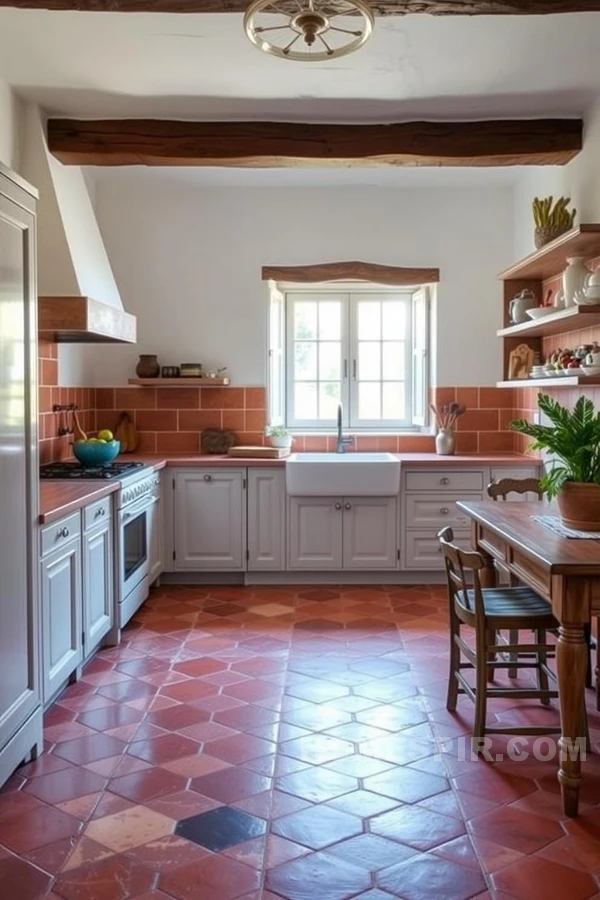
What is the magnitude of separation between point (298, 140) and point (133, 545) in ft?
7.67

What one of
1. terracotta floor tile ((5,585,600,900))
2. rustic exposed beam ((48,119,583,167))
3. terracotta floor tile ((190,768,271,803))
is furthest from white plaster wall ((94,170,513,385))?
terracotta floor tile ((190,768,271,803))

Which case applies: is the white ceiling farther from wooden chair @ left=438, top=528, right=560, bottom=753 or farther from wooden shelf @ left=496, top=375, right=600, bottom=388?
wooden chair @ left=438, top=528, right=560, bottom=753

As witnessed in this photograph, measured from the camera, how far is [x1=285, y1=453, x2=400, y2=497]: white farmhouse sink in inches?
178

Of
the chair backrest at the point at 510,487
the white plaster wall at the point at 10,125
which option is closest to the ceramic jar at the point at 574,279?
the chair backrest at the point at 510,487

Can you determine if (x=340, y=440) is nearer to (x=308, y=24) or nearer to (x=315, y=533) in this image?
(x=315, y=533)

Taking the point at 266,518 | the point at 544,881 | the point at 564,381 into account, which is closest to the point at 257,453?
the point at 266,518

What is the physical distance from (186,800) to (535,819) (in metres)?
1.03

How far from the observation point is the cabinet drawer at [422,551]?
15.4ft

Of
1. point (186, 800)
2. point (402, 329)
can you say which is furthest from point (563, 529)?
point (402, 329)

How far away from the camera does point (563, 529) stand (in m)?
2.58

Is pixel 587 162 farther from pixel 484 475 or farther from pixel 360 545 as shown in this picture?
pixel 360 545

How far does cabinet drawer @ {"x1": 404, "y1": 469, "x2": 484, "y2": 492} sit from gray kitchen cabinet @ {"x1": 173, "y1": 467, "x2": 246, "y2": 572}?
108 centimetres

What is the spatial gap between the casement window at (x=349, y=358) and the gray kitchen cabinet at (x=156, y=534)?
1189mm

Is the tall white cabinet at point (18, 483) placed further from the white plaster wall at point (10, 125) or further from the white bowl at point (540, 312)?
the white bowl at point (540, 312)
